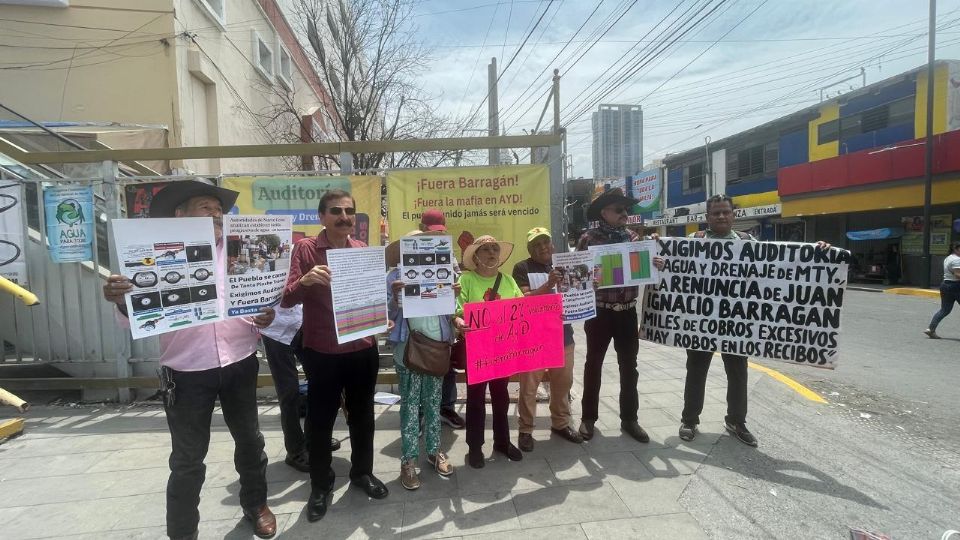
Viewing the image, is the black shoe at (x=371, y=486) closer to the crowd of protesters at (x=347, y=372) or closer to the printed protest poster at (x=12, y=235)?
the crowd of protesters at (x=347, y=372)

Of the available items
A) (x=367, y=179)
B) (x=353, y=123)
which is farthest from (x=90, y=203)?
(x=353, y=123)

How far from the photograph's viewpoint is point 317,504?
299 centimetres

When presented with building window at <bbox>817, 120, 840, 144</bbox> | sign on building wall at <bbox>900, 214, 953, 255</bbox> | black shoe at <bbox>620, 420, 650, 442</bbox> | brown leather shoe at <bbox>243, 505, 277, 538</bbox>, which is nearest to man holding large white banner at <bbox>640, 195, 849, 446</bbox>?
black shoe at <bbox>620, 420, 650, 442</bbox>

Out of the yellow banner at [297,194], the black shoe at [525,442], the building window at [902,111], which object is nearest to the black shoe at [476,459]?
the black shoe at [525,442]

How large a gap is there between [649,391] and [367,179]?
388 cm

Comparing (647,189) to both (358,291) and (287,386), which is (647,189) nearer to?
(287,386)

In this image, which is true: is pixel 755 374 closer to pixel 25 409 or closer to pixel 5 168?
pixel 25 409

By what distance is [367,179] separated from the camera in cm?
483

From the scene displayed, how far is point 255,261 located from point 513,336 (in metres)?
1.81

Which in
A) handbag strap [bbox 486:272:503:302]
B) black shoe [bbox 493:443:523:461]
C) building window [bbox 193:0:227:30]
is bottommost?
black shoe [bbox 493:443:523:461]

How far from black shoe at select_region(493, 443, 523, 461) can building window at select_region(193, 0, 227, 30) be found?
33.3 ft

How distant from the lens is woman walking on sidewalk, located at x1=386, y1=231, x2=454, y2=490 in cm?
333

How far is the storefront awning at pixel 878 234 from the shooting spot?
1834 centimetres

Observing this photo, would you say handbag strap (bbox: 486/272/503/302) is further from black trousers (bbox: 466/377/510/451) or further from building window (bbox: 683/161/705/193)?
building window (bbox: 683/161/705/193)
